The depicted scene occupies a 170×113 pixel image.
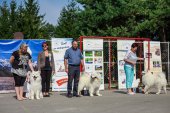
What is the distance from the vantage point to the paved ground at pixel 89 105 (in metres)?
11.3

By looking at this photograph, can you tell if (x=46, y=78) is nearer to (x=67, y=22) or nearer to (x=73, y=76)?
(x=73, y=76)

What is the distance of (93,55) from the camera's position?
57.5 ft

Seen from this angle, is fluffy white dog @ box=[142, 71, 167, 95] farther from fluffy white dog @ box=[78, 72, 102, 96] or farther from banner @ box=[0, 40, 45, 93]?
banner @ box=[0, 40, 45, 93]

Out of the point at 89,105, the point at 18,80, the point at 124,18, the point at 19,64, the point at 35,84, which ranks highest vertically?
the point at 124,18

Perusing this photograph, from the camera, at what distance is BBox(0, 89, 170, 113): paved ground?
11.3 metres

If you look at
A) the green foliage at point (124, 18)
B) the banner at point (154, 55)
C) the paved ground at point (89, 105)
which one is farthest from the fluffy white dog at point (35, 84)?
the green foliage at point (124, 18)

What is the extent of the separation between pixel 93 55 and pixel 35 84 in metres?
4.22

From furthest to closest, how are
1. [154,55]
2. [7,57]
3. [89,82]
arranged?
[154,55] < [7,57] < [89,82]

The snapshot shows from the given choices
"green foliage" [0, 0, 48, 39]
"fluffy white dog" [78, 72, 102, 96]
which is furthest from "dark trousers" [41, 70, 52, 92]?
"green foliage" [0, 0, 48, 39]

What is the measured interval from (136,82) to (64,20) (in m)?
24.3

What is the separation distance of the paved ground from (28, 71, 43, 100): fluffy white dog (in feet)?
1.28

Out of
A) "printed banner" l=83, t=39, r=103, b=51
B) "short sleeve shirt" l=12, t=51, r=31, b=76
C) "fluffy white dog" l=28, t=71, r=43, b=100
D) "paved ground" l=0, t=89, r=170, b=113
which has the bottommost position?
"paved ground" l=0, t=89, r=170, b=113

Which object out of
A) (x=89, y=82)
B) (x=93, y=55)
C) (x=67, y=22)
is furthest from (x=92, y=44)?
(x=67, y=22)

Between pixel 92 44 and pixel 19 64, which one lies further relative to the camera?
pixel 92 44
